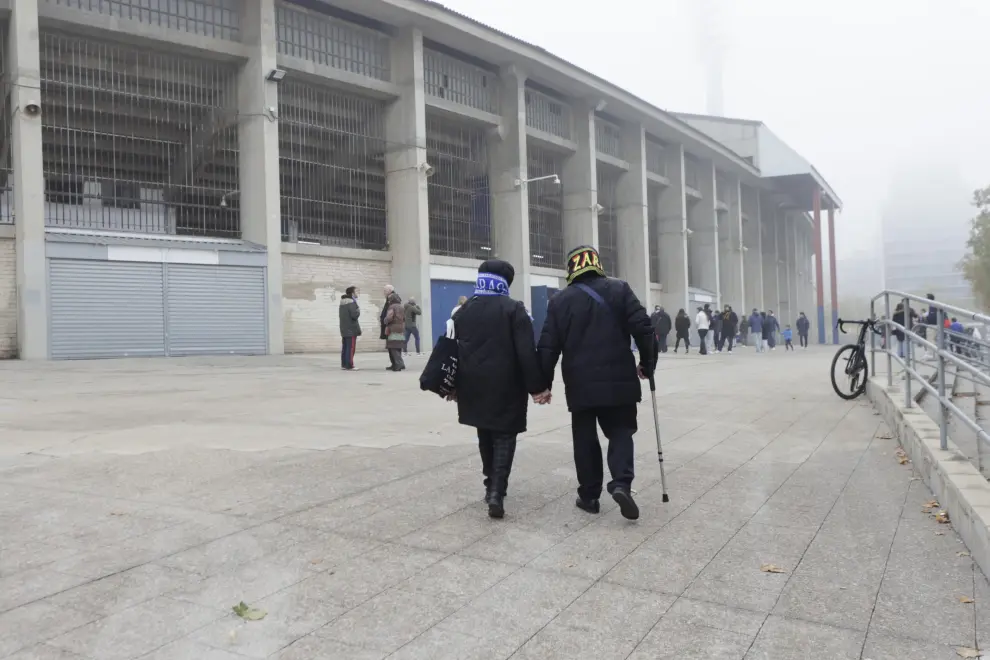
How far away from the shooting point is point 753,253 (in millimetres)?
56000

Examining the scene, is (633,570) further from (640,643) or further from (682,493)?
(682,493)

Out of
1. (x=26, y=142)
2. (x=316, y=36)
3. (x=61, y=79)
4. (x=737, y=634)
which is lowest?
(x=737, y=634)

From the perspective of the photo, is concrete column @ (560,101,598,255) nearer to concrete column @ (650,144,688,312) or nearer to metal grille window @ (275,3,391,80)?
concrete column @ (650,144,688,312)

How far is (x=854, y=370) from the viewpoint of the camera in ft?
35.4

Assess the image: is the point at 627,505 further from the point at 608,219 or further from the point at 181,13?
the point at 608,219

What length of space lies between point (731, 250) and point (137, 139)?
3772 centimetres

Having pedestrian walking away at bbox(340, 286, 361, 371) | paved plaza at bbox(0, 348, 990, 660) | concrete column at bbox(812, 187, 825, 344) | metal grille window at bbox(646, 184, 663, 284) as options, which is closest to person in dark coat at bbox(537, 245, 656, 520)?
paved plaza at bbox(0, 348, 990, 660)

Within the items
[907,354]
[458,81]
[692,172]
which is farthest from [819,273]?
[907,354]

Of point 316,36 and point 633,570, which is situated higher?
point 316,36

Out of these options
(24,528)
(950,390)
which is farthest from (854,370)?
(24,528)

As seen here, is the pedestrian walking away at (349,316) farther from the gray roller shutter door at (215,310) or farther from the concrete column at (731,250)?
the concrete column at (731,250)

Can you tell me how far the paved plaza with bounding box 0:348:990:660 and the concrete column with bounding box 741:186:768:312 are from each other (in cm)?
4982

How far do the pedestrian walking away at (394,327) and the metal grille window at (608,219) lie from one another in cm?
2432

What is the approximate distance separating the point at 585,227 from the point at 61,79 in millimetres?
20643
